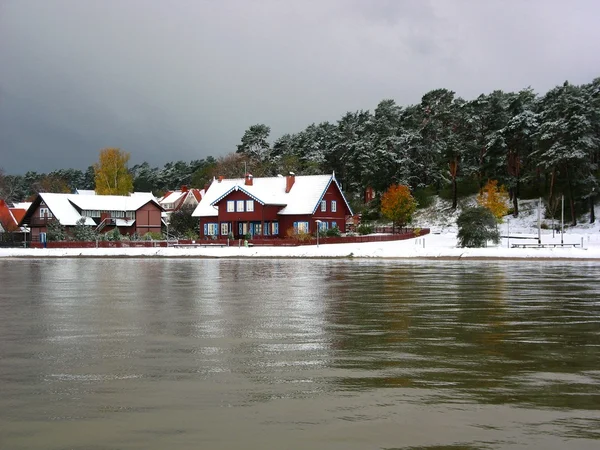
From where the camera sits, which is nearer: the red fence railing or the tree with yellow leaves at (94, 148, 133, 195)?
the red fence railing

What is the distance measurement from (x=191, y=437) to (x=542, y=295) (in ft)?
56.6

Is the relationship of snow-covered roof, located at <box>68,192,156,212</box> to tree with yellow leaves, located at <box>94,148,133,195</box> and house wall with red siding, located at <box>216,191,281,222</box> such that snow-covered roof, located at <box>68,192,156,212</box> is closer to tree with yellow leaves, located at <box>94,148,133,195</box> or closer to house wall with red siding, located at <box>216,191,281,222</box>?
house wall with red siding, located at <box>216,191,281,222</box>

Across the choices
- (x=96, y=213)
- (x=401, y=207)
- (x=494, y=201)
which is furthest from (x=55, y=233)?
(x=494, y=201)

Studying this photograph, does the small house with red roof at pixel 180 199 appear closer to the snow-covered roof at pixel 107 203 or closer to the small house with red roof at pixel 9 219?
the snow-covered roof at pixel 107 203

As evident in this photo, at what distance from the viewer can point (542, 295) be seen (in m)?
22.0

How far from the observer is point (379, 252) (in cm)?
5275

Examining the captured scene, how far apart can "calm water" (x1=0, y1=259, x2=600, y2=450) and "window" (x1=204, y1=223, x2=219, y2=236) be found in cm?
5799

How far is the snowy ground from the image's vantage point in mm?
48562

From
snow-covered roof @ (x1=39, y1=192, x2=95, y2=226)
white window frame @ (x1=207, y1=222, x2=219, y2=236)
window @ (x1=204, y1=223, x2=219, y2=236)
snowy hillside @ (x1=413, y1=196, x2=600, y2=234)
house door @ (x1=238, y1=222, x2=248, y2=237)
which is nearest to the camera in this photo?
snowy hillside @ (x1=413, y1=196, x2=600, y2=234)

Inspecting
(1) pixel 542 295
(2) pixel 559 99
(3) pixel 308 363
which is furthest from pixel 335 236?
(3) pixel 308 363

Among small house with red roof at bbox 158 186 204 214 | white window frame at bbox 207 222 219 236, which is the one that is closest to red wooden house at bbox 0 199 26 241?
small house with red roof at bbox 158 186 204 214

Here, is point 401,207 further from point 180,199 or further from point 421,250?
point 180,199

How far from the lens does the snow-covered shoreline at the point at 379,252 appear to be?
158 feet

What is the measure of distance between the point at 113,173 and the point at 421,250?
8090cm
